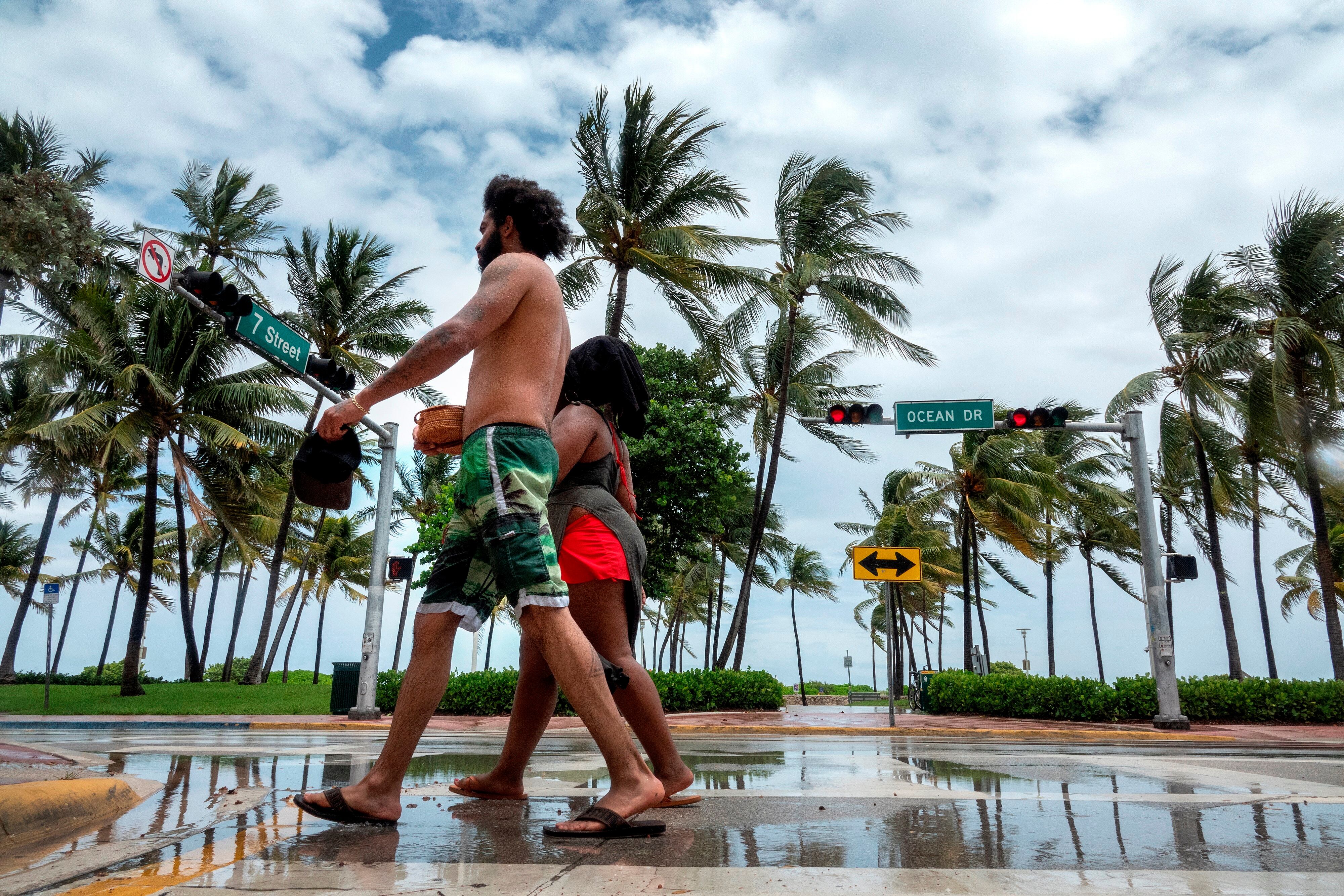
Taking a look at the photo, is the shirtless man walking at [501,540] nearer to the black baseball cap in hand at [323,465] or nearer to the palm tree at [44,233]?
the black baseball cap in hand at [323,465]

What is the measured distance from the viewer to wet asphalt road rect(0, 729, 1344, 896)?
6.28 feet

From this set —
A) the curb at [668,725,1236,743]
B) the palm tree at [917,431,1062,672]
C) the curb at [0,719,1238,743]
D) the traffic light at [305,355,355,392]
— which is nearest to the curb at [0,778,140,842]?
the traffic light at [305,355,355,392]

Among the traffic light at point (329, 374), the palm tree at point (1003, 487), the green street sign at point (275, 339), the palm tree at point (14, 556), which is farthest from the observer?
the palm tree at point (14, 556)

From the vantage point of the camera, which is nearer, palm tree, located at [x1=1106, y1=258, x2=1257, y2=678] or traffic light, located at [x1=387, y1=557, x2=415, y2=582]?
traffic light, located at [x1=387, y1=557, x2=415, y2=582]

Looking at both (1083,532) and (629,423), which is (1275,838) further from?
(1083,532)

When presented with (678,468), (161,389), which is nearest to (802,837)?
(678,468)

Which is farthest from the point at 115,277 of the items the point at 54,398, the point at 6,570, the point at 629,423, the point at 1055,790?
the point at 6,570

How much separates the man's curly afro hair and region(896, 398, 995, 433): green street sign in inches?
415

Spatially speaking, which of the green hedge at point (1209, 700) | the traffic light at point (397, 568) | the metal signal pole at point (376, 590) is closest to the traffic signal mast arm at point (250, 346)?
the metal signal pole at point (376, 590)

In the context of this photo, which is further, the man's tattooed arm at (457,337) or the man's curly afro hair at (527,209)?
the man's curly afro hair at (527,209)

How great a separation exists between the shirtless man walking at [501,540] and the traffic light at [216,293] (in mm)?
7455

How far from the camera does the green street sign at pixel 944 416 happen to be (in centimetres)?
1277

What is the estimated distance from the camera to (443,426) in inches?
110

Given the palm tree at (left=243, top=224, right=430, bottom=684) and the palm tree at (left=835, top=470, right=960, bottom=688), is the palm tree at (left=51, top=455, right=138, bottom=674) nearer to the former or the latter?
the palm tree at (left=243, top=224, right=430, bottom=684)
